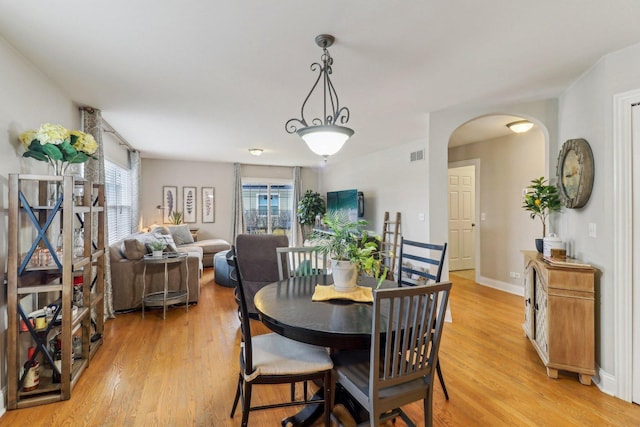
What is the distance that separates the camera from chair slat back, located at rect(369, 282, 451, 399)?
138cm

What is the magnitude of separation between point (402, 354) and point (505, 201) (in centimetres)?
434

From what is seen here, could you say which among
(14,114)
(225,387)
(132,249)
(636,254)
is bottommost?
(225,387)

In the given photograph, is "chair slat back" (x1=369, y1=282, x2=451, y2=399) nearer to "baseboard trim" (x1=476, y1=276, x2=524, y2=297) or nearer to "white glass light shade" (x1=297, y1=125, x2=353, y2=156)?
"white glass light shade" (x1=297, y1=125, x2=353, y2=156)

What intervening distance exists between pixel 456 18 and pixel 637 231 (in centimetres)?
191

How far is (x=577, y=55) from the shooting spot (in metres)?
2.30

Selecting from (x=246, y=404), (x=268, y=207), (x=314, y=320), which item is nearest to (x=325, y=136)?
(x=314, y=320)

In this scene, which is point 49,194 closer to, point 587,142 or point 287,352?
point 287,352

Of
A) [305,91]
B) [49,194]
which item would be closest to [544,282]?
[305,91]

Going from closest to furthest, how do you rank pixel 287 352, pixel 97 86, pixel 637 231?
pixel 287 352 < pixel 637 231 < pixel 97 86

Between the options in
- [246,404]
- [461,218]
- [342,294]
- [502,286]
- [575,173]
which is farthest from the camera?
[461,218]

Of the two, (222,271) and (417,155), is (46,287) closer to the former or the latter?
(222,271)

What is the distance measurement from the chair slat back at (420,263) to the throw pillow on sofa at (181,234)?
4.48m

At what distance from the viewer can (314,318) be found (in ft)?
5.37

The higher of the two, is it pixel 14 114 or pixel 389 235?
pixel 14 114
